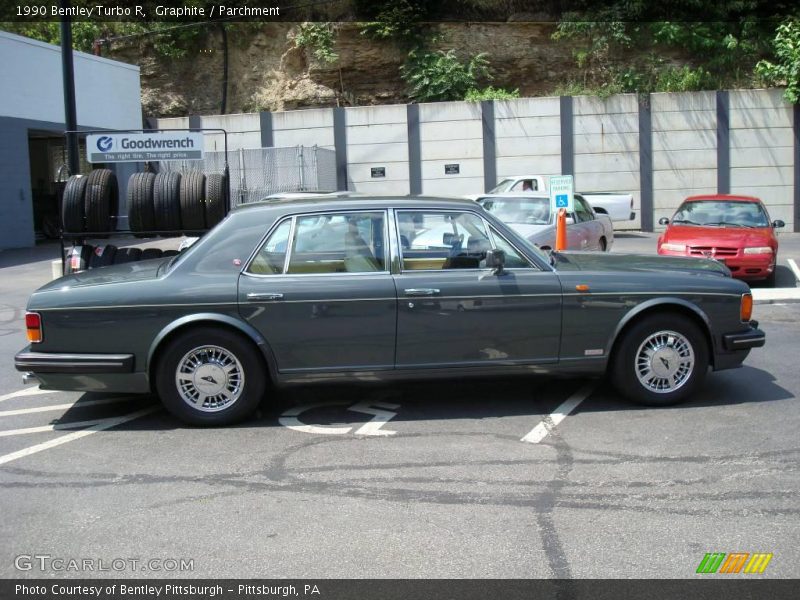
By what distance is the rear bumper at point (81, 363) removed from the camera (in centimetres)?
618

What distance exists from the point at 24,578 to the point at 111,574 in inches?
15.4

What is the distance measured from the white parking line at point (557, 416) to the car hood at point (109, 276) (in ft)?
9.85

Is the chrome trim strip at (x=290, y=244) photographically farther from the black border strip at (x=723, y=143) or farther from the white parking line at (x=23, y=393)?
the black border strip at (x=723, y=143)

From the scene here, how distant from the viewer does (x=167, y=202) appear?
845 cm

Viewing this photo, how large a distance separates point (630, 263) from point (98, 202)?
16.9ft

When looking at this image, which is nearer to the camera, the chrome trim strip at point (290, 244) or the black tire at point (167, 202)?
the chrome trim strip at point (290, 244)

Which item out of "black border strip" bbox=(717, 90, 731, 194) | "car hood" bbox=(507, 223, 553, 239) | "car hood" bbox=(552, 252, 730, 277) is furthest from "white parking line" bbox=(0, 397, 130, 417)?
"black border strip" bbox=(717, 90, 731, 194)

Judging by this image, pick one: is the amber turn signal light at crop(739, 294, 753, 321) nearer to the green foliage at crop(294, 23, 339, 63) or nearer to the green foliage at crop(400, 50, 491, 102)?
the green foliage at crop(400, 50, 491, 102)

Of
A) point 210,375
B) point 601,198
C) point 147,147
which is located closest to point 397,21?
point 601,198

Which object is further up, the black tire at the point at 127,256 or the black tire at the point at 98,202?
the black tire at the point at 98,202

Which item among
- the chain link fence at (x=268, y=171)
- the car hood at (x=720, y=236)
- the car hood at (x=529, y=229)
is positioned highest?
the chain link fence at (x=268, y=171)

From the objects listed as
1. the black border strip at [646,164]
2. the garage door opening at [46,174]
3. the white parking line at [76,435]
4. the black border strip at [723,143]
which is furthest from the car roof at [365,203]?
the black border strip at [723,143]

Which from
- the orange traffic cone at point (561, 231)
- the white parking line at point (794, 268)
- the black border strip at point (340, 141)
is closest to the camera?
the orange traffic cone at point (561, 231)

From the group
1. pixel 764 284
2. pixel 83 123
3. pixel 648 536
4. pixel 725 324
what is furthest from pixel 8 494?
pixel 83 123
